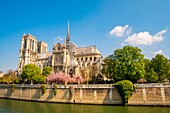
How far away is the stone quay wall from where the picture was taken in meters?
26.8

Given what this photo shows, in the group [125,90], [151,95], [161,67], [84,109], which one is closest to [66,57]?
[161,67]

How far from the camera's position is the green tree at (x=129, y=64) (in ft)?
107

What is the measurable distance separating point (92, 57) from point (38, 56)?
3163cm

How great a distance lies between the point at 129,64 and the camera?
33.4 m

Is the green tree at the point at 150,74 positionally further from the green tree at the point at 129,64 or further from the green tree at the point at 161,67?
the green tree at the point at 129,64

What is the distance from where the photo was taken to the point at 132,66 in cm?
3266

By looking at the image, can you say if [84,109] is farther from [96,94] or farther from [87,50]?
[87,50]

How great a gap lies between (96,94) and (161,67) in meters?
17.1

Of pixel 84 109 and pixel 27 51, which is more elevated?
pixel 27 51

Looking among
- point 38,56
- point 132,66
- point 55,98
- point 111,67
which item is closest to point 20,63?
point 38,56

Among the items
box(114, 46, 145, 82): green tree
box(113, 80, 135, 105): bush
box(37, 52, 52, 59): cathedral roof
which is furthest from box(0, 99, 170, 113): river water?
box(37, 52, 52, 59): cathedral roof

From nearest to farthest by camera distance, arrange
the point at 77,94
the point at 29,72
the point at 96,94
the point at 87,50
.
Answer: the point at 96,94, the point at 77,94, the point at 29,72, the point at 87,50

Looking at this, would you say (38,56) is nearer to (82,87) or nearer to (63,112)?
(82,87)

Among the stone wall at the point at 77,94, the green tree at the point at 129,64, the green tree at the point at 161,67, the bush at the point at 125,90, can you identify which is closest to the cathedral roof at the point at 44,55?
the stone wall at the point at 77,94
